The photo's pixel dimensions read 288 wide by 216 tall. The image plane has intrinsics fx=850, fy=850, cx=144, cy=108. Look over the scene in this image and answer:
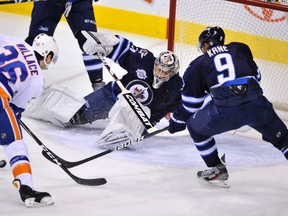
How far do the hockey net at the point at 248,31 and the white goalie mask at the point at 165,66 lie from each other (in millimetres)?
724

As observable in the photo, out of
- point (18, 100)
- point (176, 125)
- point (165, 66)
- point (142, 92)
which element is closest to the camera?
point (18, 100)

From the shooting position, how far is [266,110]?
13.9 ft

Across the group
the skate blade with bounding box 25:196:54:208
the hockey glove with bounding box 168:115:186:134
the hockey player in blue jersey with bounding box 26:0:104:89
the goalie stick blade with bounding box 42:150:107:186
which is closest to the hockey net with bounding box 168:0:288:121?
the hockey player in blue jersey with bounding box 26:0:104:89

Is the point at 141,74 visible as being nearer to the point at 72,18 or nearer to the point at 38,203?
the point at 72,18

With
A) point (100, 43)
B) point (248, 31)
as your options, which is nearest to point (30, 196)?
point (100, 43)

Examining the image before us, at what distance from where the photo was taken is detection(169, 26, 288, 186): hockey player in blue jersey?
4199mm

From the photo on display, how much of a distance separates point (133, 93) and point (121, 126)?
312 millimetres

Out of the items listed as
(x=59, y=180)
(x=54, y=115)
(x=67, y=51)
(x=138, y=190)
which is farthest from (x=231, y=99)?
(x=67, y=51)

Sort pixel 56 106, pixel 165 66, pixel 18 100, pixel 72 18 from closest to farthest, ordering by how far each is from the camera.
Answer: pixel 18 100 < pixel 165 66 < pixel 56 106 < pixel 72 18

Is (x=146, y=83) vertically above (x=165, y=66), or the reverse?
(x=165, y=66)

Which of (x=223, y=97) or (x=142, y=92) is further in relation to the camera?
(x=142, y=92)

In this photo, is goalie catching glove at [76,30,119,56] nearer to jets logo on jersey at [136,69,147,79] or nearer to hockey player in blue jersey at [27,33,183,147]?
hockey player in blue jersey at [27,33,183,147]

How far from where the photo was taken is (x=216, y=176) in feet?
14.9

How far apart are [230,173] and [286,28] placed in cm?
127
